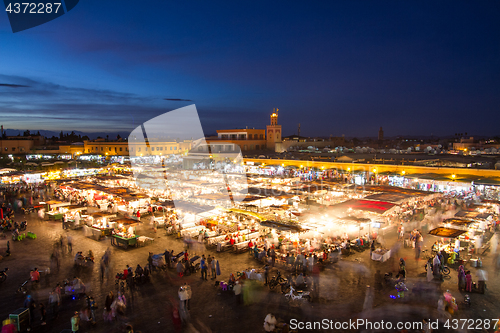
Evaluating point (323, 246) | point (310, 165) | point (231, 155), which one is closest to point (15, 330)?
point (323, 246)

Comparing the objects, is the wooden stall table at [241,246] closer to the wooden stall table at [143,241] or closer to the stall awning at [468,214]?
the wooden stall table at [143,241]

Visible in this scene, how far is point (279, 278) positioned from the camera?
7.93 meters

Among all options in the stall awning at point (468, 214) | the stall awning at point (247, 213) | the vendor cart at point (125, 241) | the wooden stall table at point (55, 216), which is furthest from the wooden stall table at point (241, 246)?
the wooden stall table at point (55, 216)

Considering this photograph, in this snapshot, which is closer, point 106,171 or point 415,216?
point 415,216

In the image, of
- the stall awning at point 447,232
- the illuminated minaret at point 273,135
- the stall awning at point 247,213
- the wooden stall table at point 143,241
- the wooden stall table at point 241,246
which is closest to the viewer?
the stall awning at point 447,232

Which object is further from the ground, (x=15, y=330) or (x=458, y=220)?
(x=458, y=220)

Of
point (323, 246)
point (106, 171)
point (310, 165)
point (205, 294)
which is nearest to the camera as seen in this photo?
point (205, 294)

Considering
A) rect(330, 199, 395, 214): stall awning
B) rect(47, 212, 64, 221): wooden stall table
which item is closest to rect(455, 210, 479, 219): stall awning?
rect(330, 199, 395, 214): stall awning

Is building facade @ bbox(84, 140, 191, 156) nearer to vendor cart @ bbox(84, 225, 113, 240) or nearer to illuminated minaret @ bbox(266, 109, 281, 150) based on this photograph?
illuminated minaret @ bbox(266, 109, 281, 150)

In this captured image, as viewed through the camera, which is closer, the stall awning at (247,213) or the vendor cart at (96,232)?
the stall awning at (247,213)

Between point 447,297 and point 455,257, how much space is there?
3442mm

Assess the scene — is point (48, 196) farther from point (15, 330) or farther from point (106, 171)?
point (15, 330)

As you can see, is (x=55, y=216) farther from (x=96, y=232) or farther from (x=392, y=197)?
(x=392, y=197)

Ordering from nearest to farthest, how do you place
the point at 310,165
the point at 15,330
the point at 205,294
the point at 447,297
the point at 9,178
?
the point at 15,330, the point at 447,297, the point at 205,294, the point at 9,178, the point at 310,165
